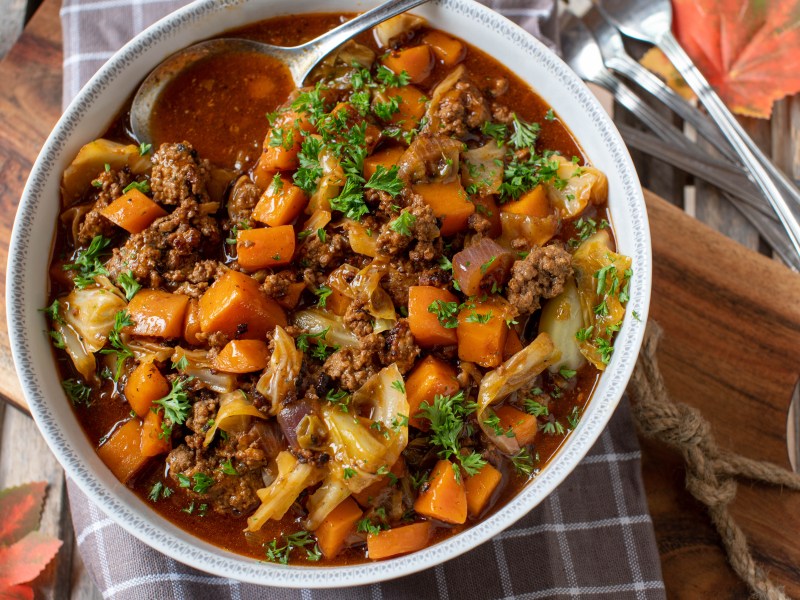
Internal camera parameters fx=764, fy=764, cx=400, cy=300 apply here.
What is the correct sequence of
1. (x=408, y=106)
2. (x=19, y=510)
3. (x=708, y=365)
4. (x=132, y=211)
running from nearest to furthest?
(x=132, y=211) → (x=408, y=106) → (x=708, y=365) → (x=19, y=510)

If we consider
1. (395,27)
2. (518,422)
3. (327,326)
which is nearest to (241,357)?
(327,326)

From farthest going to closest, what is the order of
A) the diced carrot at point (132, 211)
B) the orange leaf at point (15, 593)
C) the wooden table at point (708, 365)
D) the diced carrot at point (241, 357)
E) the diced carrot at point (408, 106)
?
the orange leaf at point (15, 593) < the wooden table at point (708, 365) < the diced carrot at point (408, 106) < the diced carrot at point (132, 211) < the diced carrot at point (241, 357)

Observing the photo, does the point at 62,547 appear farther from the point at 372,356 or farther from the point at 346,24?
the point at 346,24

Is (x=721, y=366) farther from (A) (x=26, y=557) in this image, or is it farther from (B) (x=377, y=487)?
(A) (x=26, y=557)

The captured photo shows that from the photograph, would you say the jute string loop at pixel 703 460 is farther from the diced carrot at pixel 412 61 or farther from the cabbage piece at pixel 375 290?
the diced carrot at pixel 412 61

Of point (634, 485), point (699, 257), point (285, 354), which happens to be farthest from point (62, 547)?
point (699, 257)

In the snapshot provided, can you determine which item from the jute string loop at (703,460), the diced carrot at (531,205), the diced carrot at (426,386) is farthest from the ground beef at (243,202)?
the jute string loop at (703,460)
